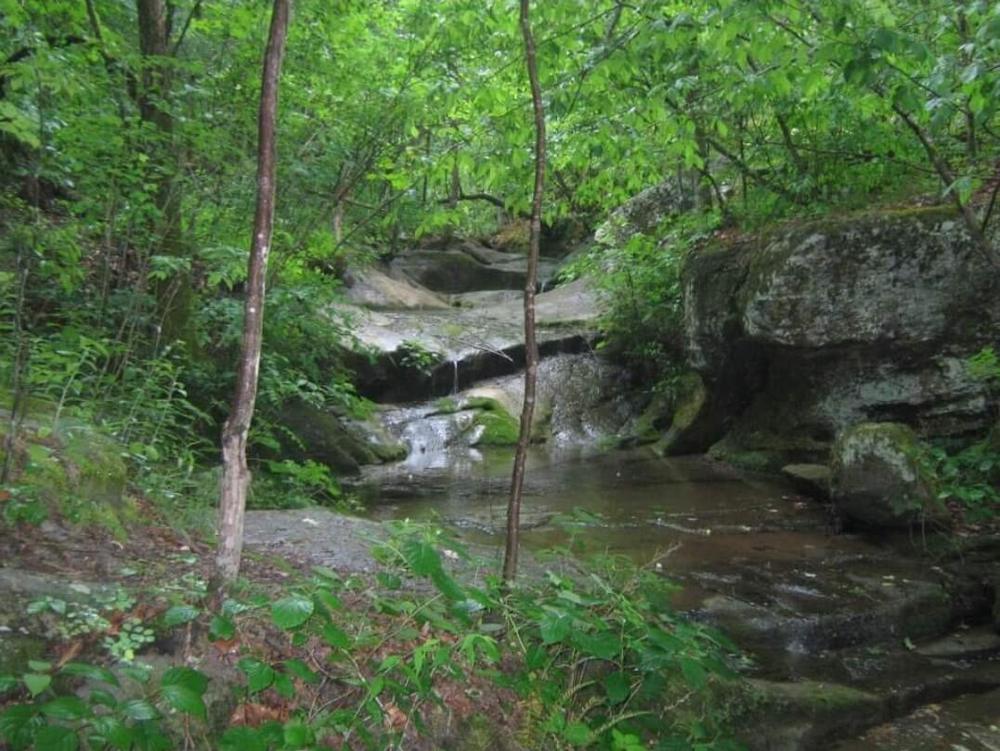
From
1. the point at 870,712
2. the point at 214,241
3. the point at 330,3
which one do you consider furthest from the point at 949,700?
the point at 330,3

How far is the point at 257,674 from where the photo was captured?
2.29 meters

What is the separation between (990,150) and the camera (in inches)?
286

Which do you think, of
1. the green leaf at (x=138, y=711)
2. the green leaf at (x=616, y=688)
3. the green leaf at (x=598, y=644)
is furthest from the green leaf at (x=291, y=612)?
the green leaf at (x=616, y=688)

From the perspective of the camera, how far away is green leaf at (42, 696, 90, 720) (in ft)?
6.16

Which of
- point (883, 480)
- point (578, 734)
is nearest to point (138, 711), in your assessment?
point (578, 734)

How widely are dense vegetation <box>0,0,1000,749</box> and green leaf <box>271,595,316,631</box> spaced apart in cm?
2

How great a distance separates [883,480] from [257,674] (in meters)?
6.20

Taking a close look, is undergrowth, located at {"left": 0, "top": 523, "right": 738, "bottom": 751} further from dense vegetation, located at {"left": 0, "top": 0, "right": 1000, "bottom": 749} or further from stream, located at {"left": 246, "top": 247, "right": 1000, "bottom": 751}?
stream, located at {"left": 246, "top": 247, "right": 1000, "bottom": 751}

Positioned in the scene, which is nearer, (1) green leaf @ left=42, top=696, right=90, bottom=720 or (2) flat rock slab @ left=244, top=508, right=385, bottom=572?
(1) green leaf @ left=42, top=696, right=90, bottom=720

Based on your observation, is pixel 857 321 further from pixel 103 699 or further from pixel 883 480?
pixel 103 699

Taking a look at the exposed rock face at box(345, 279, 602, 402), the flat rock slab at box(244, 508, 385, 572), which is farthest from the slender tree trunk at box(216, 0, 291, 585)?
the exposed rock face at box(345, 279, 602, 402)

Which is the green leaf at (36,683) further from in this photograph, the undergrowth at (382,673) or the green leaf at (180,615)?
the green leaf at (180,615)

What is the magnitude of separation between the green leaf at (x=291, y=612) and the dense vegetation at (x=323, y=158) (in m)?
0.02

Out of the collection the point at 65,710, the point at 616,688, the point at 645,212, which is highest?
the point at 645,212
